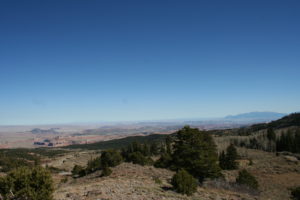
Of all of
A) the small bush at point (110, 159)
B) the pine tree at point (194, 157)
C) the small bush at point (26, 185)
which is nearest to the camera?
the small bush at point (26, 185)

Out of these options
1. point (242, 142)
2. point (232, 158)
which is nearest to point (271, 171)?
point (232, 158)

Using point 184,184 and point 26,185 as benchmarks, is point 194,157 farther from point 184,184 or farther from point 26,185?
point 26,185

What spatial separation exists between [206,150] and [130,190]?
13.1 meters

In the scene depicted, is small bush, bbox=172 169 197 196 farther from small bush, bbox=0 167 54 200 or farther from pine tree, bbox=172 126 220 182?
small bush, bbox=0 167 54 200

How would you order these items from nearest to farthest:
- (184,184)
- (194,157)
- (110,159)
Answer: (184,184)
(194,157)
(110,159)

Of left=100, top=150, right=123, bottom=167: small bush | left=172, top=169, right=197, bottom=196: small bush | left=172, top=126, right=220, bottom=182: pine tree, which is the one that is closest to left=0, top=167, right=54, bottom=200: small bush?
left=172, top=169, right=197, bottom=196: small bush

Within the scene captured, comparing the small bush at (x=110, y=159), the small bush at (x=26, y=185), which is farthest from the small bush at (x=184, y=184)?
the small bush at (x=110, y=159)

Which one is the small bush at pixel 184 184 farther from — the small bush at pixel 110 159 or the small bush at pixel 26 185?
the small bush at pixel 110 159

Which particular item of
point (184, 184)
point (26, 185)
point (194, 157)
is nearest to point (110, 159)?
point (194, 157)

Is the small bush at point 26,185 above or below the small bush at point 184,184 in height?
above

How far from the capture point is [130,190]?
57.8 feet

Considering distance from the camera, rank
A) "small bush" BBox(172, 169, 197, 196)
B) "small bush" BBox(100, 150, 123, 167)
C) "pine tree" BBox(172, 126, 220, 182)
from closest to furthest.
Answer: "small bush" BBox(172, 169, 197, 196) → "pine tree" BBox(172, 126, 220, 182) → "small bush" BBox(100, 150, 123, 167)

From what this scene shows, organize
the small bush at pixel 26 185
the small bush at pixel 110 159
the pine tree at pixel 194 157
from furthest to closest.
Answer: the small bush at pixel 110 159
the pine tree at pixel 194 157
the small bush at pixel 26 185

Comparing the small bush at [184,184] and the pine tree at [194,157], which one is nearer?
the small bush at [184,184]
